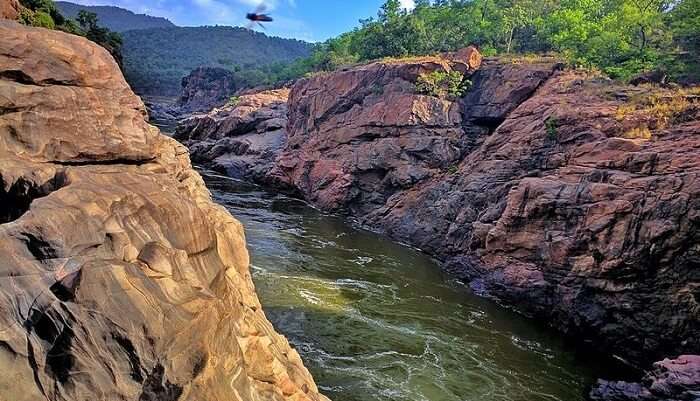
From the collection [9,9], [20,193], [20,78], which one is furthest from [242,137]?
[20,193]

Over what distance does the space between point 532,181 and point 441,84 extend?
14.1m

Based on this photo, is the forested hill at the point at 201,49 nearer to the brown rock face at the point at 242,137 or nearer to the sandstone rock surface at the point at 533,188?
the brown rock face at the point at 242,137

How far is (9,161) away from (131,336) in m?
4.01

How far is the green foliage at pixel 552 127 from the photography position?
71.7 ft

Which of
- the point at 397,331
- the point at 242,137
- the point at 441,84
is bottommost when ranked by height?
the point at 397,331

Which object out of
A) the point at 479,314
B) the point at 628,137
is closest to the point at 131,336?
the point at 479,314

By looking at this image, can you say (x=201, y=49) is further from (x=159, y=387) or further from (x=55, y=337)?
(x=159, y=387)

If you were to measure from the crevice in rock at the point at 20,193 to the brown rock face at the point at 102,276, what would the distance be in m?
0.01

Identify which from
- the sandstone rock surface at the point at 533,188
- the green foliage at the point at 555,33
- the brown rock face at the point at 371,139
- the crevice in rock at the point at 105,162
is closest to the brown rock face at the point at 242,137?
the brown rock face at the point at 371,139

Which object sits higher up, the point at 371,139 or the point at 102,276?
the point at 371,139

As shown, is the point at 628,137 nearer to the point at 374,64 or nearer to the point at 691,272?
the point at 691,272

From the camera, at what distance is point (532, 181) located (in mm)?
19406

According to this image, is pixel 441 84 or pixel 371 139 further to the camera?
pixel 441 84

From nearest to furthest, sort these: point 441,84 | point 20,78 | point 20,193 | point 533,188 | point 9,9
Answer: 1. point 20,193
2. point 20,78
3. point 533,188
4. point 9,9
5. point 441,84
